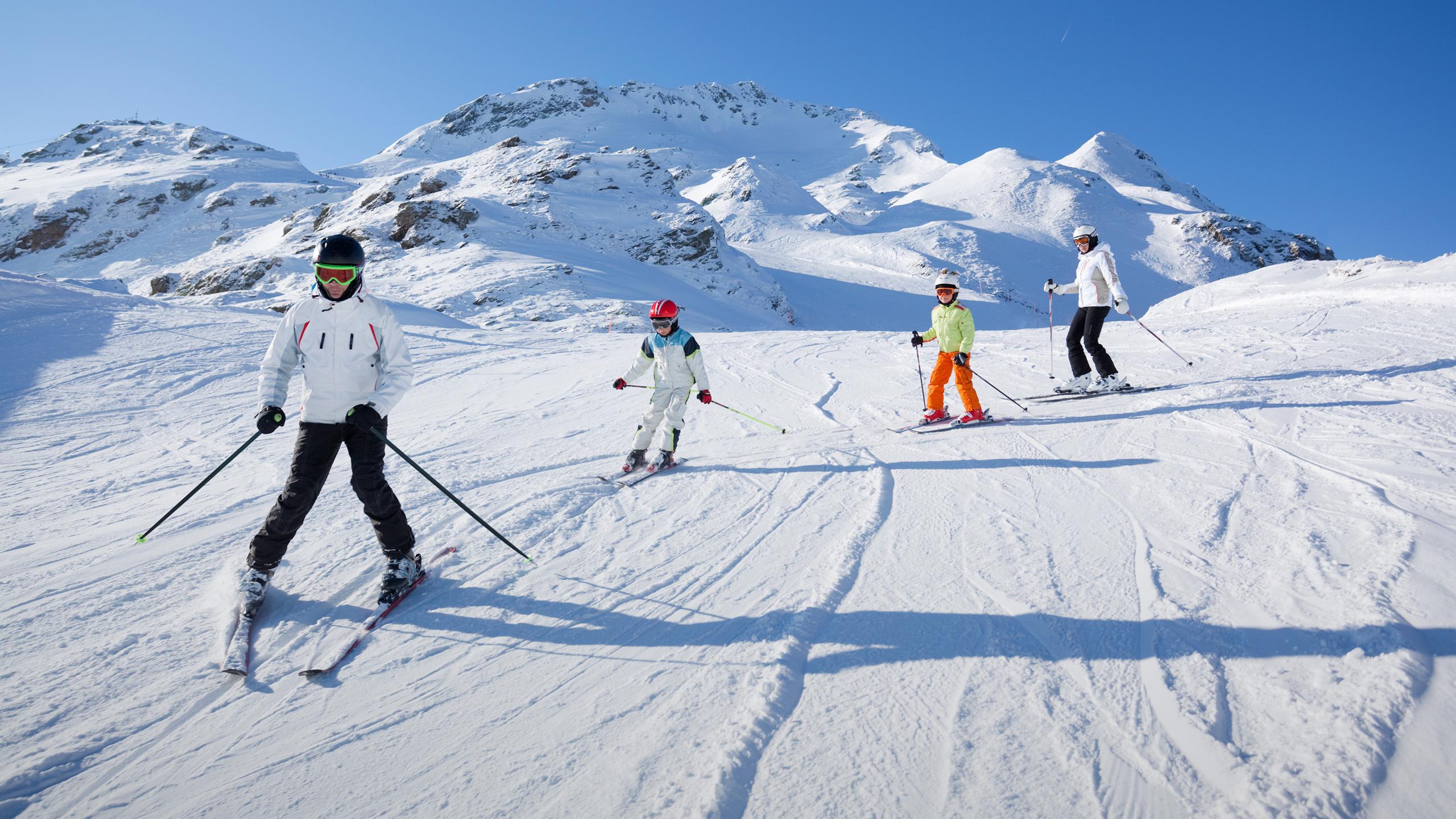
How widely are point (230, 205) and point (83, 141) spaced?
4208 cm

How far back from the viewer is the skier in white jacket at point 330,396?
3.08 m

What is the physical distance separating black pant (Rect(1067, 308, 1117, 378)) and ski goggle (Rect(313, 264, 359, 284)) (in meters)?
7.32

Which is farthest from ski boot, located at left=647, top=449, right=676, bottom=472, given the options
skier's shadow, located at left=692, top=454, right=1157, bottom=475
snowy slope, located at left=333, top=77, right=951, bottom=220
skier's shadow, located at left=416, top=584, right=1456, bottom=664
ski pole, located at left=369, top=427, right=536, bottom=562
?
snowy slope, located at left=333, top=77, right=951, bottom=220

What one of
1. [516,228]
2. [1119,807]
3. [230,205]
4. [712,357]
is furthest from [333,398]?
[230,205]

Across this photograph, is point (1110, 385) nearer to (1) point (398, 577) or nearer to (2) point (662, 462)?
(2) point (662, 462)

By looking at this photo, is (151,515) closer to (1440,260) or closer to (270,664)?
(270,664)

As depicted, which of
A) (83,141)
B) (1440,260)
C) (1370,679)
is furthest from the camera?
(83,141)

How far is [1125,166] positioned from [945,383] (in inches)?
4072

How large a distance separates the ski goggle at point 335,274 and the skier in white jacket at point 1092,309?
696cm

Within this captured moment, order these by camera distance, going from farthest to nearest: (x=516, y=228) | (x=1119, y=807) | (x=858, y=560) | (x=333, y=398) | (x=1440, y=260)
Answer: (x=516, y=228) < (x=1440, y=260) < (x=858, y=560) < (x=333, y=398) < (x=1119, y=807)

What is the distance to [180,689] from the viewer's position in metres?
2.54

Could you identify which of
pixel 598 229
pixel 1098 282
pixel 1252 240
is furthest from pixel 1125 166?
pixel 1098 282

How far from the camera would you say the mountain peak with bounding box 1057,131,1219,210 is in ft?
270

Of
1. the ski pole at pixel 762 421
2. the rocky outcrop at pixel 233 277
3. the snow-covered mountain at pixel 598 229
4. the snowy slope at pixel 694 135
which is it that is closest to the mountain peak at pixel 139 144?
the snow-covered mountain at pixel 598 229
